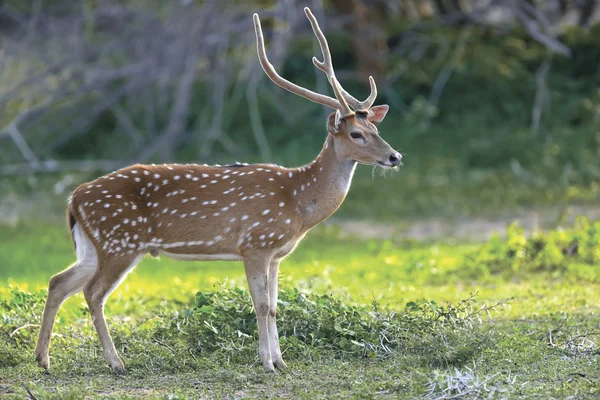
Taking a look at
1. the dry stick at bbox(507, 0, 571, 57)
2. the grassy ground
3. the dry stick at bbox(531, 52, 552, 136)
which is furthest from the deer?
the dry stick at bbox(507, 0, 571, 57)

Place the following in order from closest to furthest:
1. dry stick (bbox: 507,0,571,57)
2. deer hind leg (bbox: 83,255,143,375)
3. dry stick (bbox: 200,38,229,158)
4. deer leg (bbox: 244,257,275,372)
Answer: deer leg (bbox: 244,257,275,372), deer hind leg (bbox: 83,255,143,375), dry stick (bbox: 200,38,229,158), dry stick (bbox: 507,0,571,57)

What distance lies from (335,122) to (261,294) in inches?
55.4

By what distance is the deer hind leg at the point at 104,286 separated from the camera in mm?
7301

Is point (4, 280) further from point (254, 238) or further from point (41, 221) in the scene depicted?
point (254, 238)

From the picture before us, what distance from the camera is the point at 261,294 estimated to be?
732 centimetres

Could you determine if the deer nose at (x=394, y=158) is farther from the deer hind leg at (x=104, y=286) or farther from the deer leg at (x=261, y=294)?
the deer hind leg at (x=104, y=286)

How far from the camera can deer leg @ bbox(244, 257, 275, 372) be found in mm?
7148

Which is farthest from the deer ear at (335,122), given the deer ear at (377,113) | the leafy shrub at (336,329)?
the leafy shrub at (336,329)

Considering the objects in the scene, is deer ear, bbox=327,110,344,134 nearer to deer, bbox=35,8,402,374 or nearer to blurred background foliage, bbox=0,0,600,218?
deer, bbox=35,8,402,374

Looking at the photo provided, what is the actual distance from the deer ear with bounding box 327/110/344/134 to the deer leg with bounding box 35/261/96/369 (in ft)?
6.65

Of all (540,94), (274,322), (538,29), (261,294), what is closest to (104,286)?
(261,294)

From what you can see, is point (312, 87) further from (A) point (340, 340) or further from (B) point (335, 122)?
(A) point (340, 340)

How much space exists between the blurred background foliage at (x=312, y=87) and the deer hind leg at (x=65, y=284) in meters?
7.83

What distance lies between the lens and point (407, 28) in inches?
754
